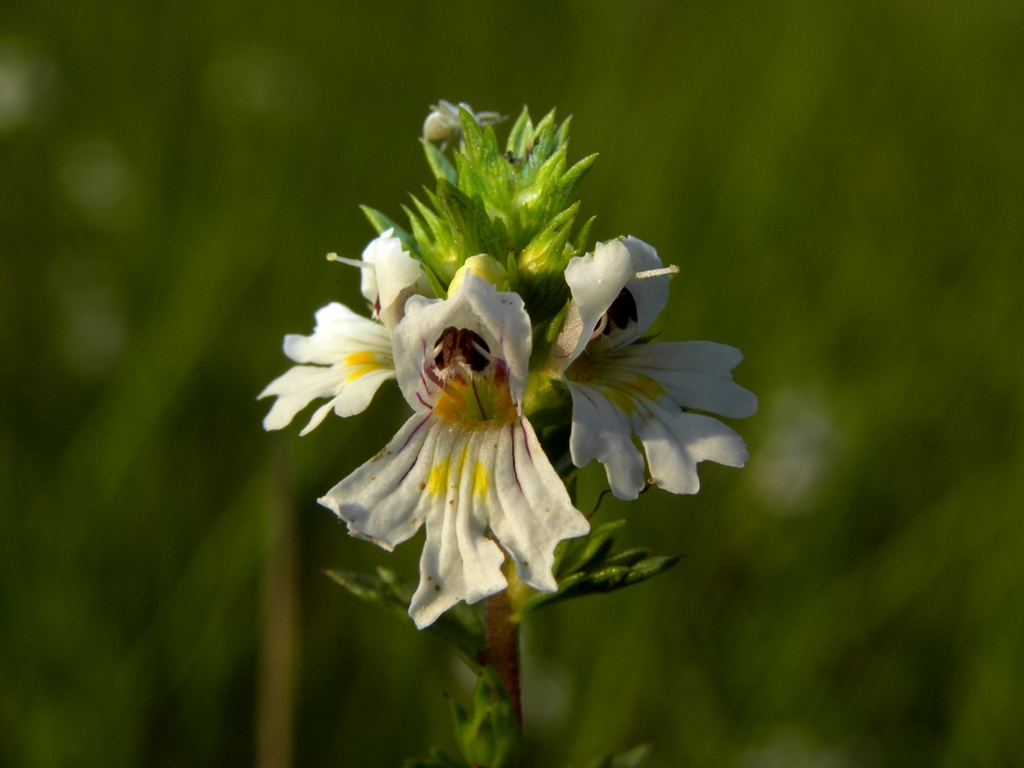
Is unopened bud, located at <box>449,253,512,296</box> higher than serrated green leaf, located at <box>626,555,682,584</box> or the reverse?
higher

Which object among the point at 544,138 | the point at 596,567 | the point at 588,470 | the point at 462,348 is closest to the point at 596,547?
the point at 596,567

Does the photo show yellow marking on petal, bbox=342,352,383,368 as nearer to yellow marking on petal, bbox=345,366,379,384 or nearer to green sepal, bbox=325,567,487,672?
yellow marking on petal, bbox=345,366,379,384

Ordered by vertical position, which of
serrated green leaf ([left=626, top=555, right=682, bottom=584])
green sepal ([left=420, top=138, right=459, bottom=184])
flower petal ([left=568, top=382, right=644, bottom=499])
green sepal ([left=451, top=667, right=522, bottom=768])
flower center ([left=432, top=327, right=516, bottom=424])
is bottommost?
green sepal ([left=451, top=667, right=522, bottom=768])

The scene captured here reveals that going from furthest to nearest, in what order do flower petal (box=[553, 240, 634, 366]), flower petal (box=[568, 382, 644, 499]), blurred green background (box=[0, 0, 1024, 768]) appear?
blurred green background (box=[0, 0, 1024, 768]) → flower petal (box=[553, 240, 634, 366]) → flower petal (box=[568, 382, 644, 499])

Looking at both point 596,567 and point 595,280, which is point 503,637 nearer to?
point 596,567

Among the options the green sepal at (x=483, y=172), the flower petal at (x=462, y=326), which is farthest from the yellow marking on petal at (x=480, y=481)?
the green sepal at (x=483, y=172)

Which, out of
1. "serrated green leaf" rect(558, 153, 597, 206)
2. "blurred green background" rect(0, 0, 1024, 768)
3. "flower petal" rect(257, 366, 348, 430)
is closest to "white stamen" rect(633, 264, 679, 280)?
"serrated green leaf" rect(558, 153, 597, 206)

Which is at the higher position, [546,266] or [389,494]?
[546,266]

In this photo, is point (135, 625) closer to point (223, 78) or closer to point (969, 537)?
point (969, 537)

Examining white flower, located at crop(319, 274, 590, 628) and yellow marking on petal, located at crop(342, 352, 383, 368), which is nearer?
white flower, located at crop(319, 274, 590, 628)
